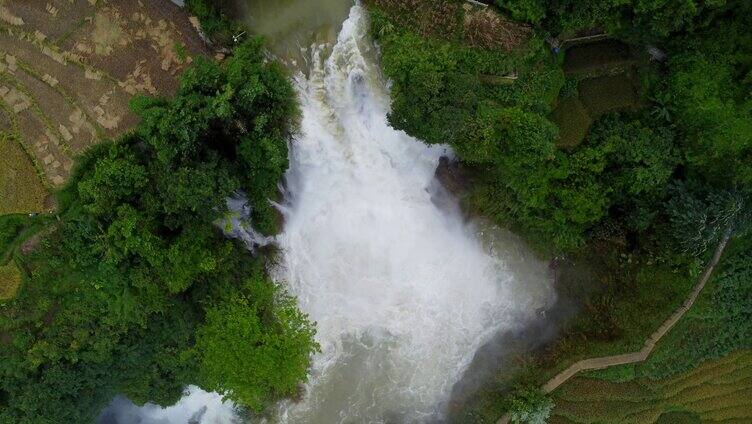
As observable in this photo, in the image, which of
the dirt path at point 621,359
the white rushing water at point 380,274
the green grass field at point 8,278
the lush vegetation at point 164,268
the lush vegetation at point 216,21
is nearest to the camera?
the lush vegetation at point 164,268

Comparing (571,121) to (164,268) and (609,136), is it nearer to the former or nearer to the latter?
(609,136)

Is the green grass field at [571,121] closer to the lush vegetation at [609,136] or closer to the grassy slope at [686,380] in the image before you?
the lush vegetation at [609,136]

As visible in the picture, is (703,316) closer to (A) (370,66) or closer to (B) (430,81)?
(B) (430,81)

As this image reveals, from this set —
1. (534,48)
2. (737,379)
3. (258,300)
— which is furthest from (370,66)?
(737,379)

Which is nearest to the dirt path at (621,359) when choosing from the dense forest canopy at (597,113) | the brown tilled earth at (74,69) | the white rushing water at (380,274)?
the white rushing water at (380,274)

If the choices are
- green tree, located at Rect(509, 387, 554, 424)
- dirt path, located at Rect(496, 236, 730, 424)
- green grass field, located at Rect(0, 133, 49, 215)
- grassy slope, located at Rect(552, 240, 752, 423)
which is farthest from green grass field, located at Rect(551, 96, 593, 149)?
green grass field, located at Rect(0, 133, 49, 215)

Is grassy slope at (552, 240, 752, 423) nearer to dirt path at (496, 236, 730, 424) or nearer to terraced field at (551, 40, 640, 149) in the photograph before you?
dirt path at (496, 236, 730, 424)
